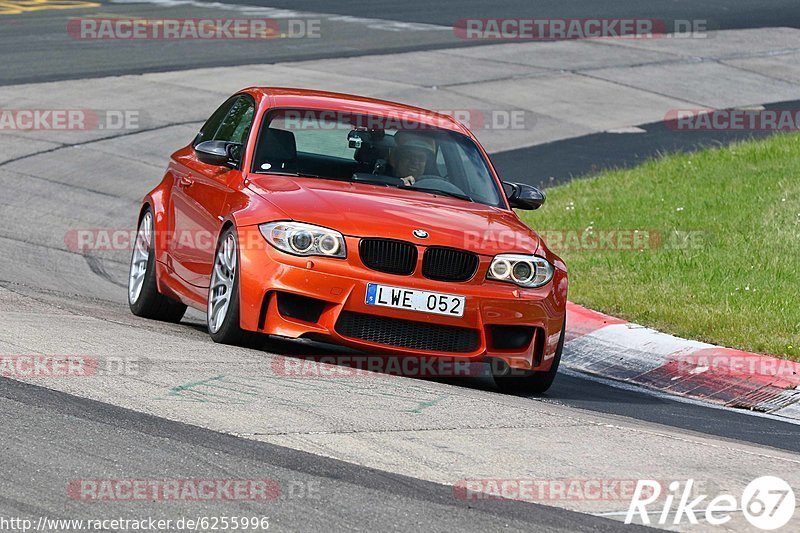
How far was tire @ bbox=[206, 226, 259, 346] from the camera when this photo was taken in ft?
27.6

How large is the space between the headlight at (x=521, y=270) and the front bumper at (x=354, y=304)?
0.05 metres

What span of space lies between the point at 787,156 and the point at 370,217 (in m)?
10.1

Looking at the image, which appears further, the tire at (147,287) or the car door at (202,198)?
the tire at (147,287)

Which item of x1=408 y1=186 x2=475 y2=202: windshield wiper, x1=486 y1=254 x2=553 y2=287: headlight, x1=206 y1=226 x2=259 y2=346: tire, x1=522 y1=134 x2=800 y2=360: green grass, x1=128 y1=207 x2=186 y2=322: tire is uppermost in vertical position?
x1=408 y1=186 x2=475 y2=202: windshield wiper

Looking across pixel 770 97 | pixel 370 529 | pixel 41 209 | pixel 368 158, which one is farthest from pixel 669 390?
pixel 770 97

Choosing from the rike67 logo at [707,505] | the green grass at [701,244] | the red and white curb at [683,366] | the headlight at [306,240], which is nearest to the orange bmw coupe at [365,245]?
the headlight at [306,240]

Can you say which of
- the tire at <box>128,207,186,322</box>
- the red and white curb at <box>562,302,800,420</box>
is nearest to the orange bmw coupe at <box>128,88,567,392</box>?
the tire at <box>128,207,186,322</box>

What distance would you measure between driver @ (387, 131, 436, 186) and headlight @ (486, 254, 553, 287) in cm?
113

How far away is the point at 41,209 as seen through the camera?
15.1m

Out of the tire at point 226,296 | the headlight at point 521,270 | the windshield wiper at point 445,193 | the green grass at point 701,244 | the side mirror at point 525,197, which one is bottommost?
the green grass at point 701,244

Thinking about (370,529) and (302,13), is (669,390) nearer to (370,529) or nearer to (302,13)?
(370,529)

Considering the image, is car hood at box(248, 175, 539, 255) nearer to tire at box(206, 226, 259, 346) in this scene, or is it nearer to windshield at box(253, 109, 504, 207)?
windshield at box(253, 109, 504, 207)

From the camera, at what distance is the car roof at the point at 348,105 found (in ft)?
32.1

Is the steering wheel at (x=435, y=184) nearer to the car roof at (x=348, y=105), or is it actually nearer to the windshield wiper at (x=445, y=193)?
the windshield wiper at (x=445, y=193)
